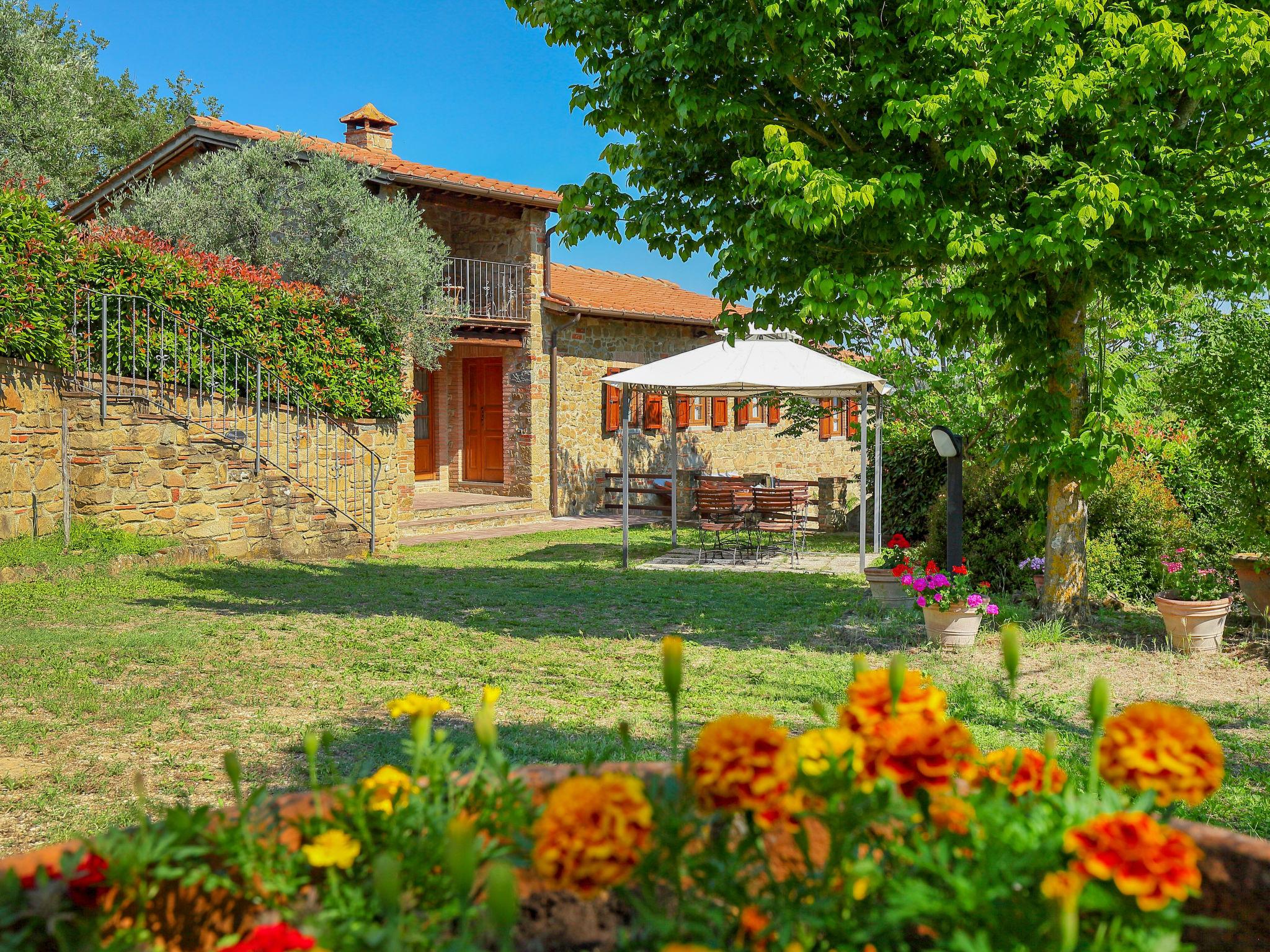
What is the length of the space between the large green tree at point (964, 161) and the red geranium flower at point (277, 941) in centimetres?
503

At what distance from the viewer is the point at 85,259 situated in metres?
9.28

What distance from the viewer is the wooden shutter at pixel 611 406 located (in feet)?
61.8

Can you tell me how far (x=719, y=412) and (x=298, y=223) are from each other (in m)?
9.72

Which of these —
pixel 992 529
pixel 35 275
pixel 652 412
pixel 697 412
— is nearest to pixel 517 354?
pixel 652 412

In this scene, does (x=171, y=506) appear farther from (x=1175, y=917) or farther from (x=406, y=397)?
(x=1175, y=917)

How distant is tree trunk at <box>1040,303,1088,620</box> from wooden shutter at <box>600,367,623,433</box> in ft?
39.9

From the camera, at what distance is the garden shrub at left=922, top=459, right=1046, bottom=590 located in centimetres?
878

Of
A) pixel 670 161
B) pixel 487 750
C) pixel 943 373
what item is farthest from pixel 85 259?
pixel 487 750

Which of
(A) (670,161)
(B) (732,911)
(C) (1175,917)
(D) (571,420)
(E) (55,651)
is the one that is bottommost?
(E) (55,651)

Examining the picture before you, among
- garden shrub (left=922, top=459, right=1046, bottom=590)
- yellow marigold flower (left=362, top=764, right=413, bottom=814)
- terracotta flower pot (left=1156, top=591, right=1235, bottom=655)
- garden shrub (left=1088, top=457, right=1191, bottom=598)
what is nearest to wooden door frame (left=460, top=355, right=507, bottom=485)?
garden shrub (left=922, top=459, right=1046, bottom=590)

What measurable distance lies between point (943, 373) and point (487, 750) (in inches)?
408

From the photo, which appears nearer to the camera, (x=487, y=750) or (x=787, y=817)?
(x=787, y=817)

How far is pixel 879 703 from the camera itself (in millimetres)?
1394

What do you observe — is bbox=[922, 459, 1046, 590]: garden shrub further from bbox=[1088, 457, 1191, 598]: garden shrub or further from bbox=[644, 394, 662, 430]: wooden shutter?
bbox=[644, 394, 662, 430]: wooden shutter
